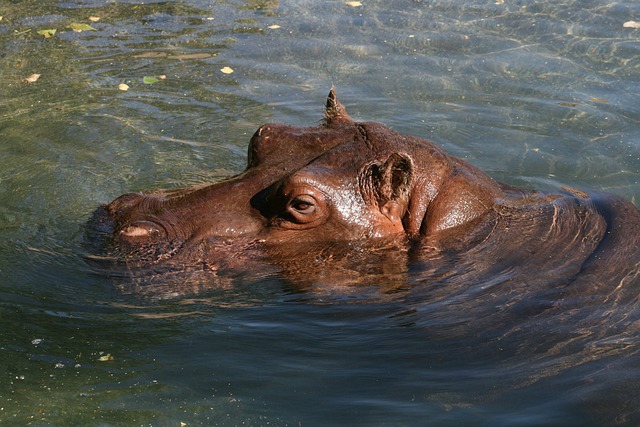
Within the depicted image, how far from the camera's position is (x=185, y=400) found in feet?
20.7

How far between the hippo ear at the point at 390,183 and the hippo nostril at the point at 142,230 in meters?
1.61

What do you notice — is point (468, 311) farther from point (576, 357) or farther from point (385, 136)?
point (385, 136)

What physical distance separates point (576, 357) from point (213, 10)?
1071 centimetres

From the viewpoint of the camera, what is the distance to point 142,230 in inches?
271

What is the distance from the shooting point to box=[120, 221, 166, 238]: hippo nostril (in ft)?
22.6

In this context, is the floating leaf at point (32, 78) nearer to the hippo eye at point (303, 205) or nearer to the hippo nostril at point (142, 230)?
the hippo nostril at point (142, 230)

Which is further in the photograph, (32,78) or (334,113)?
(32,78)

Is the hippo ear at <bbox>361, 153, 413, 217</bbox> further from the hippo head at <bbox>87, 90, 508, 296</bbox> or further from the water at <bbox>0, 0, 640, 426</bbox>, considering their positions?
the water at <bbox>0, 0, 640, 426</bbox>

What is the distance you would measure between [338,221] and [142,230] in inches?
58.8

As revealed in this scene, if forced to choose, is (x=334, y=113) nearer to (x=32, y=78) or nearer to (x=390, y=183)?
→ (x=390, y=183)

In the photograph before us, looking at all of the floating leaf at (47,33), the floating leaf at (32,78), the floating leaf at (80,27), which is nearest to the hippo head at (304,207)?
the floating leaf at (32,78)

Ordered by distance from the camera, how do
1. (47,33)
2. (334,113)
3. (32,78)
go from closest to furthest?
(334,113)
(32,78)
(47,33)

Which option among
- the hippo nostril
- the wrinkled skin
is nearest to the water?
the wrinkled skin

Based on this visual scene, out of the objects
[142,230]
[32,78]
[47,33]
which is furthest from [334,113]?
[47,33]
